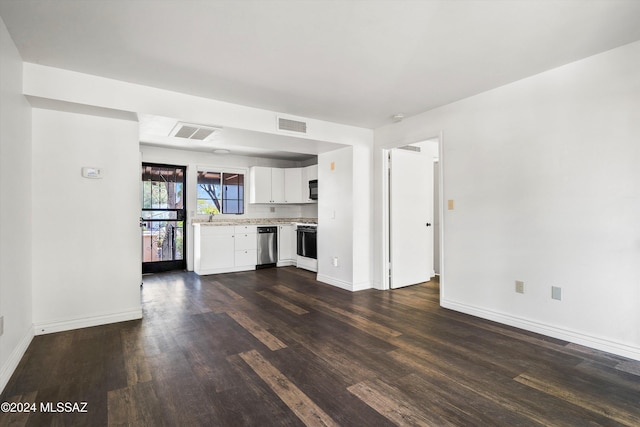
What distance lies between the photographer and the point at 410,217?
4.83 meters

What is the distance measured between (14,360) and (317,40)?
3.21 m

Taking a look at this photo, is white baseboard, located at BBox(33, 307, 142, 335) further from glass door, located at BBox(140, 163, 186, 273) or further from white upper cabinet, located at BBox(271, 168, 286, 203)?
white upper cabinet, located at BBox(271, 168, 286, 203)

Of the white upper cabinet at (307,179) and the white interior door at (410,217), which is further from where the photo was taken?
the white upper cabinet at (307,179)

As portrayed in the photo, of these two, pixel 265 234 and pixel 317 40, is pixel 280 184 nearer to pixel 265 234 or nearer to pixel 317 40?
pixel 265 234

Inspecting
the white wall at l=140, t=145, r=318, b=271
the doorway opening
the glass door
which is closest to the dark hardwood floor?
the doorway opening

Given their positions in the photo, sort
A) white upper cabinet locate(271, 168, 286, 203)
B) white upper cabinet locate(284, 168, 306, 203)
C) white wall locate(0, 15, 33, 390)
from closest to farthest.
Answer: white wall locate(0, 15, 33, 390)
white upper cabinet locate(271, 168, 286, 203)
white upper cabinet locate(284, 168, 306, 203)

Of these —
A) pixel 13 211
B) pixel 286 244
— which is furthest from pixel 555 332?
pixel 286 244

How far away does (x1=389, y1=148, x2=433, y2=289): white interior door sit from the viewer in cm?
468

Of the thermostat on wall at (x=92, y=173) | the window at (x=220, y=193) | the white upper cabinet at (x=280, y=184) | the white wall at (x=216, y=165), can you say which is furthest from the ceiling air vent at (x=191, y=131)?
the white upper cabinet at (x=280, y=184)

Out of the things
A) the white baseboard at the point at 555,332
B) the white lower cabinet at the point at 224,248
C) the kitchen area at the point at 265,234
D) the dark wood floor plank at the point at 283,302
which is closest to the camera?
the white baseboard at the point at 555,332

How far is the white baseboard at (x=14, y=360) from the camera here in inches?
81.7

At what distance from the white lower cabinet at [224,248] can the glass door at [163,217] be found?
0.47 m

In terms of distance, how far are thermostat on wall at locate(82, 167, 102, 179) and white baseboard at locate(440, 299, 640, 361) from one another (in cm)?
407

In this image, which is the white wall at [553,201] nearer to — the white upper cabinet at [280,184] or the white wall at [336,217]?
the white wall at [336,217]
